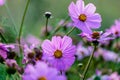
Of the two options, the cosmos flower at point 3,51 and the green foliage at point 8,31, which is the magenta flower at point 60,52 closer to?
the cosmos flower at point 3,51

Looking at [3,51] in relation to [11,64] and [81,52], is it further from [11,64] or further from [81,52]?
[81,52]

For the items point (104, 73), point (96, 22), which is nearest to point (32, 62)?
point (96, 22)

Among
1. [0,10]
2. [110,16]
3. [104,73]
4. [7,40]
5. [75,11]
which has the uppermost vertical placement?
[75,11]

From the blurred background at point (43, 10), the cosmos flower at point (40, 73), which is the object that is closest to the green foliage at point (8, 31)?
the cosmos flower at point (40, 73)

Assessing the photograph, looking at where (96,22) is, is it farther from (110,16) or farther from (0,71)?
(110,16)

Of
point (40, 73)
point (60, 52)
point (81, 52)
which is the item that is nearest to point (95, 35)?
point (60, 52)
